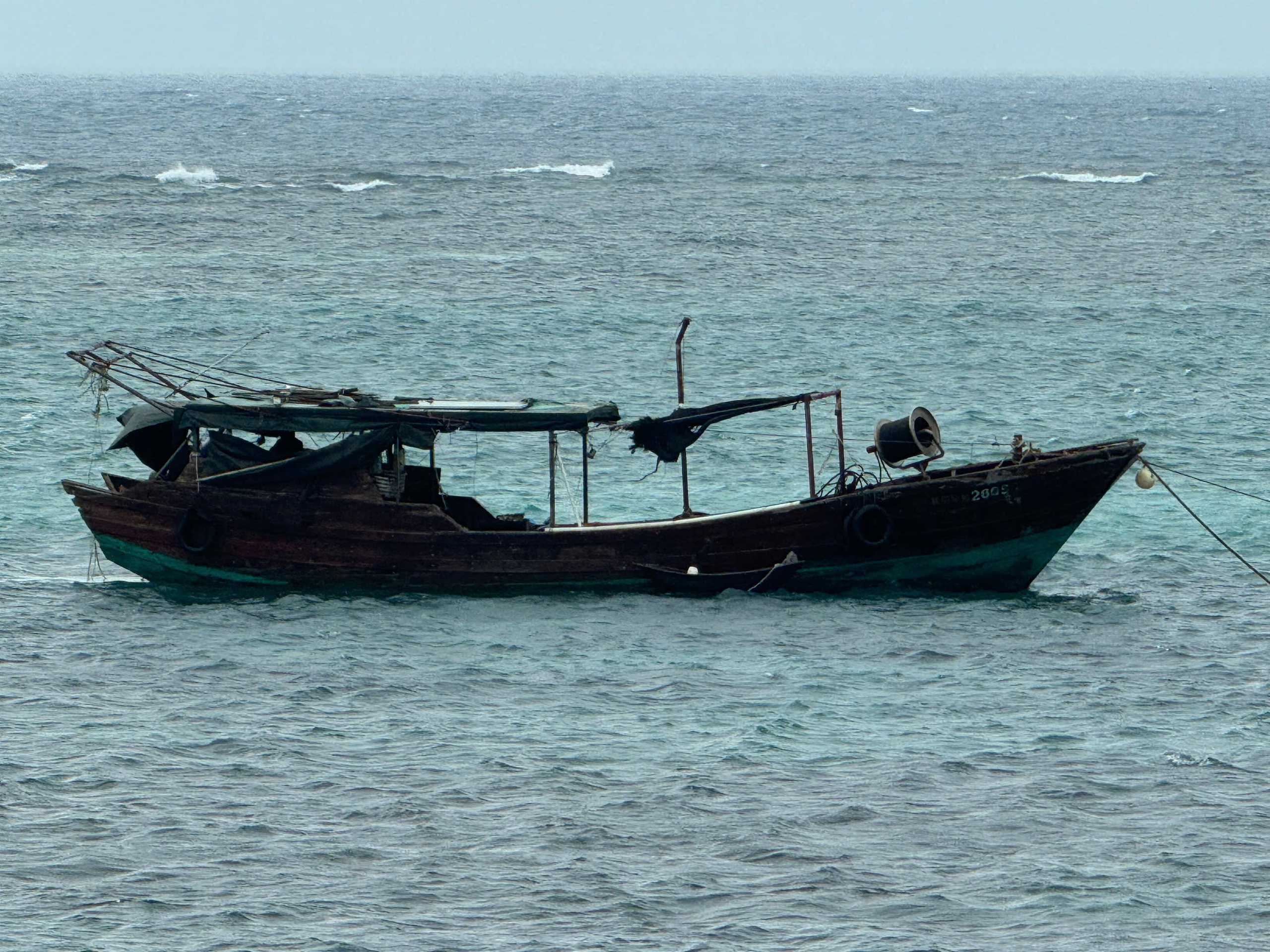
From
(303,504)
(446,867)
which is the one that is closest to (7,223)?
(303,504)

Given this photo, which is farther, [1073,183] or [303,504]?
[1073,183]

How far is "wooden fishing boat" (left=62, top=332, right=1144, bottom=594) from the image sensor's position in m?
26.9

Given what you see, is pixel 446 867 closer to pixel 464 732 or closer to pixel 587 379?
pixel 464 732

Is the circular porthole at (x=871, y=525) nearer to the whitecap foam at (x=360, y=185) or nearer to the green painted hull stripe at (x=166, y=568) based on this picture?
the green painted hull stripe at (x=166, y=568)

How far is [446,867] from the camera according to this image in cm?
1881

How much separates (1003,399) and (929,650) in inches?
758

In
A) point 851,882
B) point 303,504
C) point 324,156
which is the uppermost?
point 324,156

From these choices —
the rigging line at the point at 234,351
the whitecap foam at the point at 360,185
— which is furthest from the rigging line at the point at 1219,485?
the whitecap foam at the point at 360,185

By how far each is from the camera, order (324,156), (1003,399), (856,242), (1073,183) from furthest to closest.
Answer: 1. (324,156)
2. (1073,183)
3. (856,242)
4. (1003,399)

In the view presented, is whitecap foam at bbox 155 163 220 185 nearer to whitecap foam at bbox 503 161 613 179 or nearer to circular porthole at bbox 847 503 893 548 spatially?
whitecap foam at bbox 503 161 613 179

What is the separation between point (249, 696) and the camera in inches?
933

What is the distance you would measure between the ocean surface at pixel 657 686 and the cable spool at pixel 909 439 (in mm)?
2243

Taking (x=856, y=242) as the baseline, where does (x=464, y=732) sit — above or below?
below

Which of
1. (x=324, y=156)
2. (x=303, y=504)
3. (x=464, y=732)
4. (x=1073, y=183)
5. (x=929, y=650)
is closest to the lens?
(x=464, y=732)
